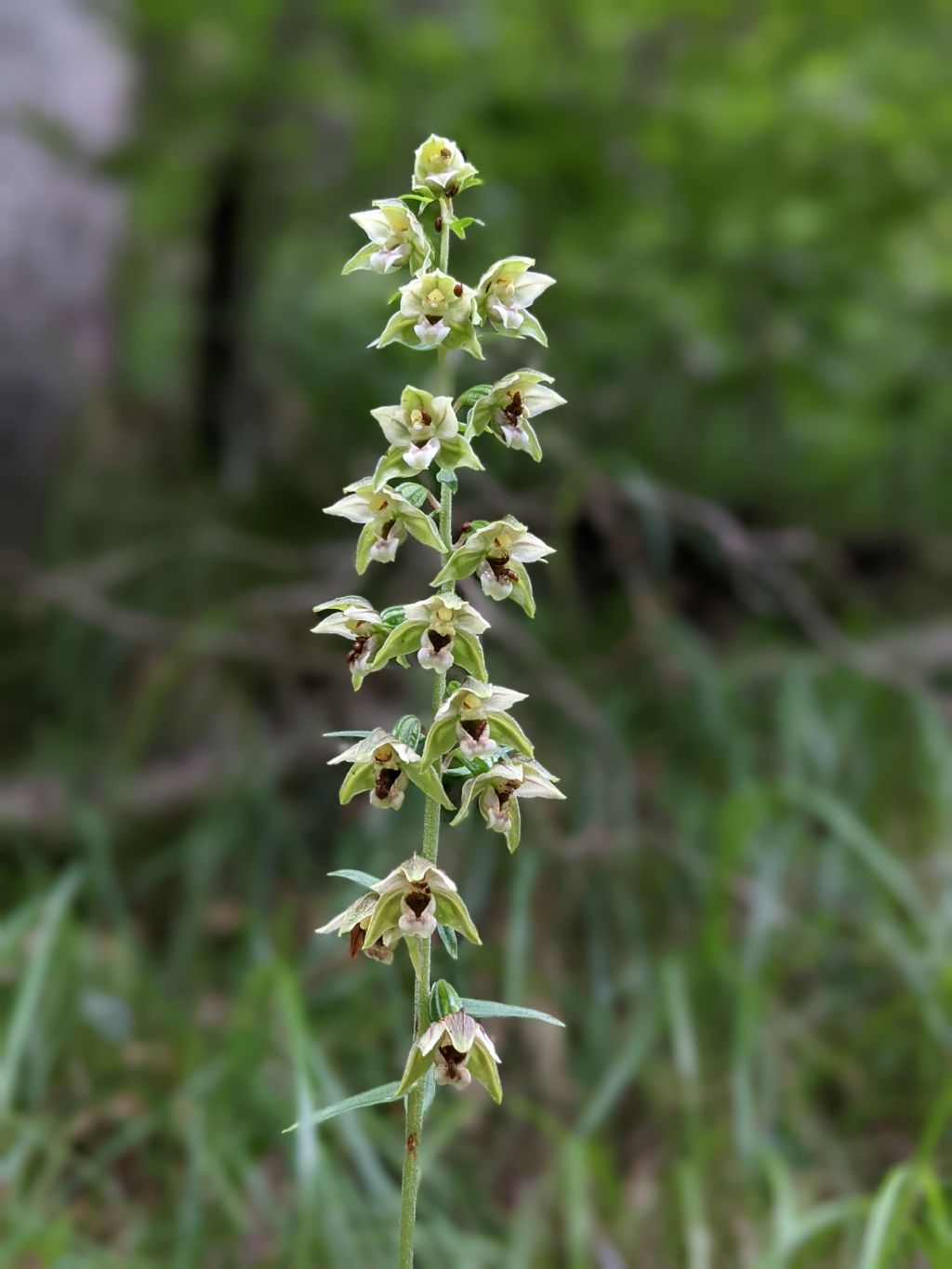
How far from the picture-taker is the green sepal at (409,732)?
5.21 ft

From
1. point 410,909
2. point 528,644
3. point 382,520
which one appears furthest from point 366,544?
point 528,644

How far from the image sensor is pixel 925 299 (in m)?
4.48

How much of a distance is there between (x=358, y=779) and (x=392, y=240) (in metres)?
0.71

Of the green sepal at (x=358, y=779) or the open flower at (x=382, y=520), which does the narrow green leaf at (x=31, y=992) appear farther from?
the open flower at (x=382, y=520)

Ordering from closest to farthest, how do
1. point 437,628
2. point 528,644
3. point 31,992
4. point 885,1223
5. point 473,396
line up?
point 437,628 < point 473,396 < point 885,1223 < point 31,992 < point 528,644

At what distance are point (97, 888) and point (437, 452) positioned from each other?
282 cm

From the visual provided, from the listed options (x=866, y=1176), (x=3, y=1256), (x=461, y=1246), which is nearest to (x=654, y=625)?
(x=866, y=1176)

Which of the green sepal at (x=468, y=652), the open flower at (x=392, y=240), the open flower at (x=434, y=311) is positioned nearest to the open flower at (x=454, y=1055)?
the green sepal at (x=468, y=652)

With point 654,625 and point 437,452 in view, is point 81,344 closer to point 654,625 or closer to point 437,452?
point 654,625

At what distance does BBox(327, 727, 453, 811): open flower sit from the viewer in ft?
5.03

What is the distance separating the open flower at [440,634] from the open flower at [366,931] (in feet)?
1.06

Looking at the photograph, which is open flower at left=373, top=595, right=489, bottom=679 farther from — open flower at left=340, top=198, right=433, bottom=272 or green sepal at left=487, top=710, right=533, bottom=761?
open flower at left=340, top=198, right=433, bottom=272

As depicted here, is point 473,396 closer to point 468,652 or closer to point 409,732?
point 468,652

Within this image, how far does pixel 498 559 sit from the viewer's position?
157 cm
